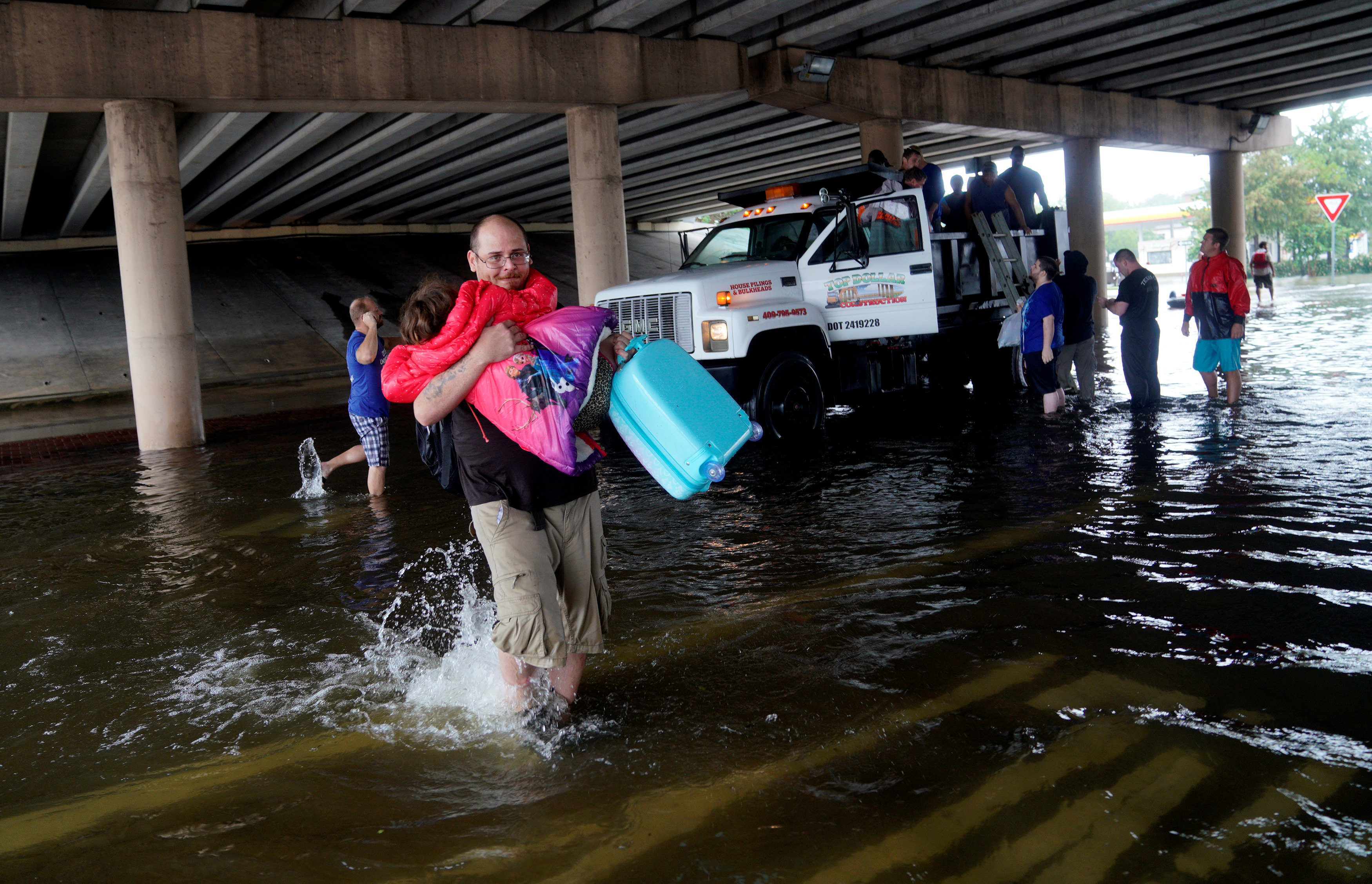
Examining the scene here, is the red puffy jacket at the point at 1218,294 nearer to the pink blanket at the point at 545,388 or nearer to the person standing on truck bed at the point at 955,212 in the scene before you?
the person standing on truck bed at the point at 955,212

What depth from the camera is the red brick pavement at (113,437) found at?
1399 cm

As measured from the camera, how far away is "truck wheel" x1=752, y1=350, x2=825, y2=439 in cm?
1048

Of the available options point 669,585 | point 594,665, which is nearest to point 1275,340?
point 669,585

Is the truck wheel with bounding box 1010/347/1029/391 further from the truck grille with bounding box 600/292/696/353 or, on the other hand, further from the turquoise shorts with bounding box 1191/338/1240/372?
the truck grille with bounding box 600/292/696/353

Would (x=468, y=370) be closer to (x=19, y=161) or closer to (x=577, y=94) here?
(x=577, y=94)

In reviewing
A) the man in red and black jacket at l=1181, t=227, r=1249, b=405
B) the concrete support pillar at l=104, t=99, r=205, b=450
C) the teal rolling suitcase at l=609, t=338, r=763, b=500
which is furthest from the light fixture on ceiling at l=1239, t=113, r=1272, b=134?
the teal rolling suitcase at l=609, t=338, r=763, b=500

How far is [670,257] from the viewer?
46.4 metres

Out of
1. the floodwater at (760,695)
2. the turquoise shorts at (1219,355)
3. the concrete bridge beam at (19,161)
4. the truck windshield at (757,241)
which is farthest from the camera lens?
the concrete bridge beam at (19,161)

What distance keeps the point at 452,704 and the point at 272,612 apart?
6.66ft

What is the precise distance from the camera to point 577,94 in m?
16.7

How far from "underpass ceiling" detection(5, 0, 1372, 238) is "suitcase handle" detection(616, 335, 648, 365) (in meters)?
12.7

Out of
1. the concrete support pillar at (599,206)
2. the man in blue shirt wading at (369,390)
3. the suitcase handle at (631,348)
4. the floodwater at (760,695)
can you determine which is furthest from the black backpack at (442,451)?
the concrete support pillar at (599,206)

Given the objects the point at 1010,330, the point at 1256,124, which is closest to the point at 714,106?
the point at 1010,330

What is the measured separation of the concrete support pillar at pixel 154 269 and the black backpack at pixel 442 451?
11.8 meters
